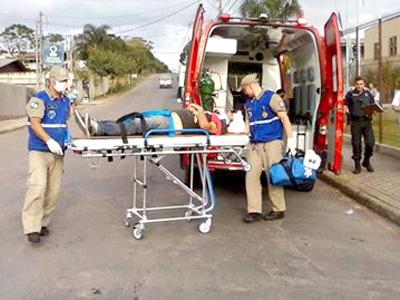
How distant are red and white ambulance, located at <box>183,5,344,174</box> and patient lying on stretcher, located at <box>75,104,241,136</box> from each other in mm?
1587

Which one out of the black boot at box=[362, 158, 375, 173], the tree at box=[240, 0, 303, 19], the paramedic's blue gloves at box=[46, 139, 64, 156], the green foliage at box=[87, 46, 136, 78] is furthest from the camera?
the green foliage at box=[87, 46, 136, 78]

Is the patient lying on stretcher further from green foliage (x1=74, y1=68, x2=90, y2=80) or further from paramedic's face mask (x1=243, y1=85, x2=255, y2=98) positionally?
green foliage (x1=74, y1=68, x2=90, y2=80)

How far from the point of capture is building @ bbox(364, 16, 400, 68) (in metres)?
14.1

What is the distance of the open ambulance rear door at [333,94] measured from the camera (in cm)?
831

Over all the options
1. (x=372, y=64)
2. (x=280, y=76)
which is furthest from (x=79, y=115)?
(x=372, y=64)

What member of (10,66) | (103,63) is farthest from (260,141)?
(103,63)

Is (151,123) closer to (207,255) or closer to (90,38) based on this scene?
(207,255)

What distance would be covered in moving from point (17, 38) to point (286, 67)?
105990mm

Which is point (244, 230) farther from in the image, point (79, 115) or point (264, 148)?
point (79, 115)

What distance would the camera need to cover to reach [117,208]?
7.99 metres

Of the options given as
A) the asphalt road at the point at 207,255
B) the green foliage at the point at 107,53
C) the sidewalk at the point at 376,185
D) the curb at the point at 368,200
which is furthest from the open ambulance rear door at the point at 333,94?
the green foliage at the point at 107,53

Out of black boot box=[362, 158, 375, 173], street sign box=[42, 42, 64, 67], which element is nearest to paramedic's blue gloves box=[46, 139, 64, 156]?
black boot box=[362, 158, 375, 173]

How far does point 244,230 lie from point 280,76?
211 inches

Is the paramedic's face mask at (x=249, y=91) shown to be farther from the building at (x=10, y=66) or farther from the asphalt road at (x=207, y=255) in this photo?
the building at (x=10, y=66)
